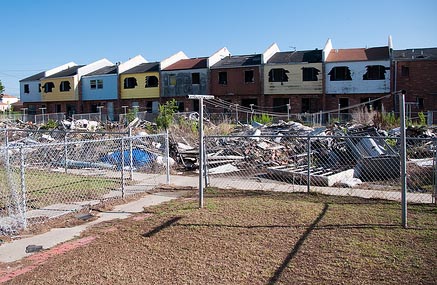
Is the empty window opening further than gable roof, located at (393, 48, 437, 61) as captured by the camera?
Yes

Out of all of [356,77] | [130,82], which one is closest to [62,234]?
[356,77]

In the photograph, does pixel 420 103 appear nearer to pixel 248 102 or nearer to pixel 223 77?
pixel 248 102

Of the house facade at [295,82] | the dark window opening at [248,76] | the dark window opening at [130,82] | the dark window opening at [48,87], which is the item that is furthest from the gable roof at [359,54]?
the dark window opening at [48,87]

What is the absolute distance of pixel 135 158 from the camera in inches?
611

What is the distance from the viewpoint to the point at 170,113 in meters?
24.1

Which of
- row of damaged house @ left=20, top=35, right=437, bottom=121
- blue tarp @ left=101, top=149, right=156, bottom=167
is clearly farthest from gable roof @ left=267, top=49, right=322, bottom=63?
blue tarp @ left=101, top=149, right=156, bottom=167

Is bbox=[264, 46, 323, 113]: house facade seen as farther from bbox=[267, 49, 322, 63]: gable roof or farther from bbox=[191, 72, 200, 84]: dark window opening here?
bbox=[191, 72, 200, 84]: dark window opening

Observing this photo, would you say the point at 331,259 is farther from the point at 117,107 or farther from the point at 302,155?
the point at 117,107

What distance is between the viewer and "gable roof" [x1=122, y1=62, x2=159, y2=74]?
5194 centimetres

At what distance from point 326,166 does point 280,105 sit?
30.8 m

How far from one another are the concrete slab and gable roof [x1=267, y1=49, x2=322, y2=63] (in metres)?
36.6

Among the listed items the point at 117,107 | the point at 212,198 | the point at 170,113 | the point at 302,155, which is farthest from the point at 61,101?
the point at 212,198

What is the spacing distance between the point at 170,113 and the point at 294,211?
16458 mm

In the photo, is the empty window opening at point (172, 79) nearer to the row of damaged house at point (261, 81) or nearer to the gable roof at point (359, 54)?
the row of damaged house at point (261, 81)
